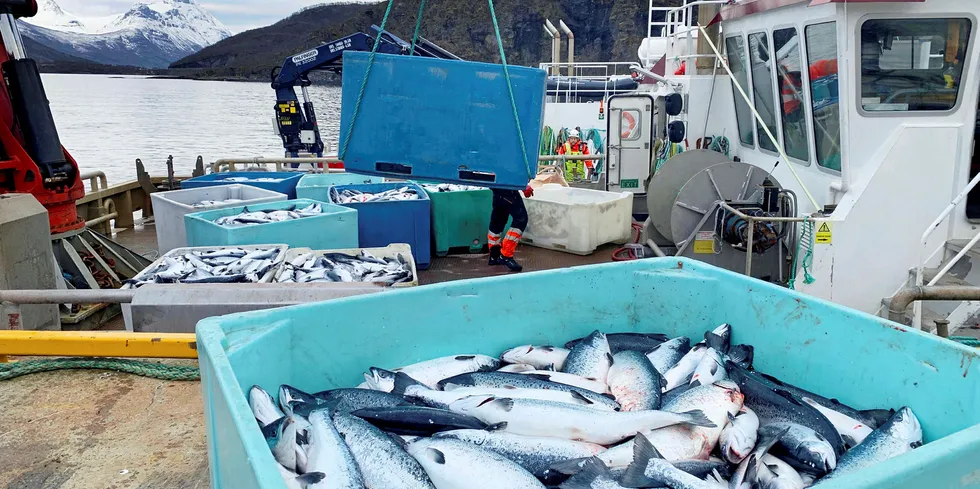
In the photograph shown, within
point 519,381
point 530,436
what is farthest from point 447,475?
point 519,381

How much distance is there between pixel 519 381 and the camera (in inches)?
96.5

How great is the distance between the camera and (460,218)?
8.62 meters

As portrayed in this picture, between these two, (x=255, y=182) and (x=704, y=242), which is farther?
(x=255, y=182)

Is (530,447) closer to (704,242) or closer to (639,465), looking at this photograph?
(639,465)

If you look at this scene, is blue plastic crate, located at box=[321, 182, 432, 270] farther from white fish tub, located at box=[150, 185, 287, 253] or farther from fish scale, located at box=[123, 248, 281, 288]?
fish scale, located at box=[123, 248, 281, 288]

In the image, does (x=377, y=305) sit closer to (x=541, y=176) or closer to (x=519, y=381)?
(x=519, y=381)

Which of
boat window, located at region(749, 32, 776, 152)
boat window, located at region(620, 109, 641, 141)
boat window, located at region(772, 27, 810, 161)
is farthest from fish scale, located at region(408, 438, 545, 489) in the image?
boat window, located at region(620, 109, 641, 141)

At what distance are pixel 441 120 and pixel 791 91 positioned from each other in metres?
3.85

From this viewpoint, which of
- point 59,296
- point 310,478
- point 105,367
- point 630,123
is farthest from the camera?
point 630,123

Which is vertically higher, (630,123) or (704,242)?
(630,123)

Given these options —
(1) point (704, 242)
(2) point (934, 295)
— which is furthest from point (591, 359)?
(1) point (704, 242)

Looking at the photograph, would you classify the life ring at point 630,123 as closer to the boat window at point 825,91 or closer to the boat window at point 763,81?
the boat window at point 763,81

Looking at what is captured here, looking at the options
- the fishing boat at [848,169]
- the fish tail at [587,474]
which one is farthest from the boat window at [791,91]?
the fish tail at [587,474]

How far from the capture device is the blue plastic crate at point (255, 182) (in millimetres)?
8605
